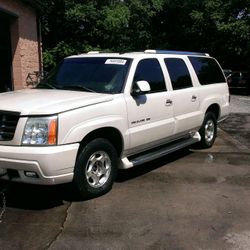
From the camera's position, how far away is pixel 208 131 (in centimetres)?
927

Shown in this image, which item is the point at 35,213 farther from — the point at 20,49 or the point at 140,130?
the point at 20,49

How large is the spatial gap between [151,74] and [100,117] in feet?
5.12

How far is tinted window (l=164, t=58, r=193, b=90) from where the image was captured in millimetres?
7699

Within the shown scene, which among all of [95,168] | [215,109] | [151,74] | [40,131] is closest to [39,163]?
[40,131]

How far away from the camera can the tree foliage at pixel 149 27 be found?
29438 millimetres

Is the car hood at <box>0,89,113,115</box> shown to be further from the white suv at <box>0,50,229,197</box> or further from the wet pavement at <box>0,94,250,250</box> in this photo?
the wet pavement at <box>0,94,250,250</box>

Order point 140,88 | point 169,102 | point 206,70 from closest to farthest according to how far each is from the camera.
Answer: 1. point 140,88
2. point 169,102
3. point 206,70

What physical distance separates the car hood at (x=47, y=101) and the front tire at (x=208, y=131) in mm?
3258

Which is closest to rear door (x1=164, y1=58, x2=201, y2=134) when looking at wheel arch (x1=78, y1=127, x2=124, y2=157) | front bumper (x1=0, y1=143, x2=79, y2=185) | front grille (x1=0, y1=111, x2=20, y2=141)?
wheel arch (x1=78, y1=127, x2=124, y2=157)

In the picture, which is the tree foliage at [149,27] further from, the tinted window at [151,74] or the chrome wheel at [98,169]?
the chrome wheel at [98,169]

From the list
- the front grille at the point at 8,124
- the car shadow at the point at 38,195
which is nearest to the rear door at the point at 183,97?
the car shadow at the point at 38,195

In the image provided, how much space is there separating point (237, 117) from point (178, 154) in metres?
6.16

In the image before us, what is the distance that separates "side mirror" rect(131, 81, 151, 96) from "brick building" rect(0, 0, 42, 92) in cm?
870

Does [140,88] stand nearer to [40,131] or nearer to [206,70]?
[40,131]
